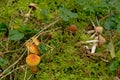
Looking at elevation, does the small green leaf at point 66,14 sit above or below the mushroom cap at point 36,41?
above

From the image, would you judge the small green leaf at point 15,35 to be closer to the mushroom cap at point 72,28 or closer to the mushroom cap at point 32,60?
the mushroom cap at point 32,60

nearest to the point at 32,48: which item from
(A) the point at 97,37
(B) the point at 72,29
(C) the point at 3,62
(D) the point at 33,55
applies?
(D) the point at 33,55

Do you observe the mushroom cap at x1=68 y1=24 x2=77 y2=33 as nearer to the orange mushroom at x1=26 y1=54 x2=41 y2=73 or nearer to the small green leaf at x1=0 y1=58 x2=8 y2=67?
the orange mushroom at x1=26 y1=54 x2=41 y2=73

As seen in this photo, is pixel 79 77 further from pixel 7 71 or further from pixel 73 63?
pixel 7 71

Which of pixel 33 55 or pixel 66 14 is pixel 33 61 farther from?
pixel 66 14

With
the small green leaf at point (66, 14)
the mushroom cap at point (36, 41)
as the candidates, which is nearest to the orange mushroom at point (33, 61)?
the mushroom cap at point (36, 41)

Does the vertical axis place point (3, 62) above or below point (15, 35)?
below

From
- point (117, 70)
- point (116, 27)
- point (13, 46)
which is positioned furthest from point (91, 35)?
point (13, 46)

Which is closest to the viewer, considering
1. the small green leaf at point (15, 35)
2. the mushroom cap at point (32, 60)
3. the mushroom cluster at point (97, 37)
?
the mushroom cap at point (32, 60)
